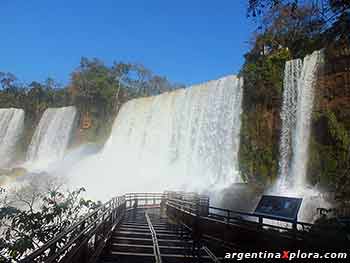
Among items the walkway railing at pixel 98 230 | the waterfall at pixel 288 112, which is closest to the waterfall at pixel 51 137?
the waterfall at pixel 288 112

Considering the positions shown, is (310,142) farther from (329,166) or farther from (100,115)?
(100,115)

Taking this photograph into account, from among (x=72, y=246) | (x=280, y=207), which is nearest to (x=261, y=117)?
(x=280, y=207)

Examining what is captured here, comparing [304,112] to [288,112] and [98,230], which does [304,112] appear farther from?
[98,230]

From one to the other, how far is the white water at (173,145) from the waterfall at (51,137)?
8529 millimetres

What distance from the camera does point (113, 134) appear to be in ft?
137

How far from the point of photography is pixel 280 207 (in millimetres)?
8312

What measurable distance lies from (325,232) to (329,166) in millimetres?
17846

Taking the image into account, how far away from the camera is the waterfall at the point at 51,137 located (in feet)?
161

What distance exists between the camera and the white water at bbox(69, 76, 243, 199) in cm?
2842

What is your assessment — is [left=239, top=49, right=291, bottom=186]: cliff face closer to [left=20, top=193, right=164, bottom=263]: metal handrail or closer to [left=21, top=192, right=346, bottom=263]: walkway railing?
[left=21, top=192, right=346, bottom=263]: walkway railing

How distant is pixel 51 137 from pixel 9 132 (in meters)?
8.17

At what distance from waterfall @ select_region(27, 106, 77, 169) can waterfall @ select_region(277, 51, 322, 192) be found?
33.8m

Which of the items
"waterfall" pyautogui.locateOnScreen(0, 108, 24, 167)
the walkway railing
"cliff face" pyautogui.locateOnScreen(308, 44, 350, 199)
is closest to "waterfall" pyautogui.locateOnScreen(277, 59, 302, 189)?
"cliff face" pyautogui.locateOnScreen(308, 44, 350, 199)

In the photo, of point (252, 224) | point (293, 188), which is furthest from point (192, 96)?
point (252, 224)
